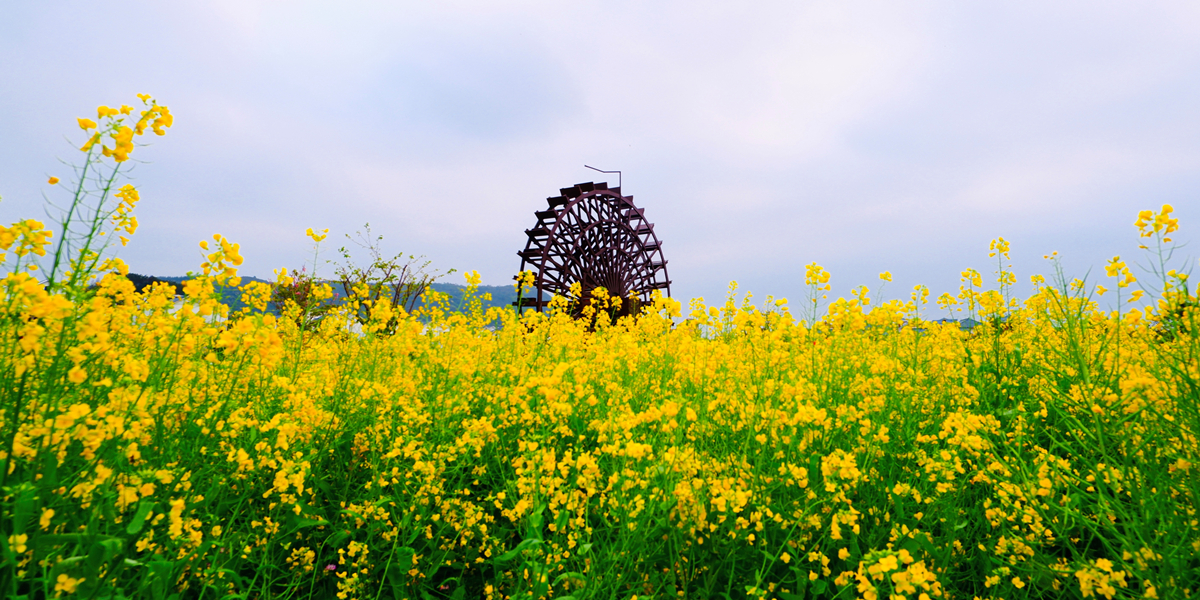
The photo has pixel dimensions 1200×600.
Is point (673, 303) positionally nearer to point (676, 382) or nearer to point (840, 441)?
point (676, 382)

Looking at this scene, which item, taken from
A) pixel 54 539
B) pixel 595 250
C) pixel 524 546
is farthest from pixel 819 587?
pixel 595 250

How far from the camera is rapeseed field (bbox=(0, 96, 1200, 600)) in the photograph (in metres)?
1.50

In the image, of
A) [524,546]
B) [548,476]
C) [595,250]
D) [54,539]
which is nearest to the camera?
[54,539]

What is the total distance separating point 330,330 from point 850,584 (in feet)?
11.6

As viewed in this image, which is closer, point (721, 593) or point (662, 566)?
point (721, 593)

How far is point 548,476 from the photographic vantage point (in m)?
2.04

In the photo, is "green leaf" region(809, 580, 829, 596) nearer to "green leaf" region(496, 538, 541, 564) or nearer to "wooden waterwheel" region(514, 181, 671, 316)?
"green leaf" region(496, 538, 541, 564)

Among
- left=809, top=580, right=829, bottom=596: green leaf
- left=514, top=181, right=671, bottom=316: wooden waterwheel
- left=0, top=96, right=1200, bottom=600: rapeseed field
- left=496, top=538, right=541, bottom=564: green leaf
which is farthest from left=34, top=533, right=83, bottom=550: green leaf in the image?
left=514, top=181, right=671, bottom=316: wooden waterwheel

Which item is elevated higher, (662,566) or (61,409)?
(61,409)

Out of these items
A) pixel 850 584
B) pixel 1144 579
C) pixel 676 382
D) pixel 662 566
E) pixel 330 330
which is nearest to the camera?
pixel 1144 579

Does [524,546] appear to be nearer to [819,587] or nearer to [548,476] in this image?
[548,476]

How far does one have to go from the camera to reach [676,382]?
3.12 metres

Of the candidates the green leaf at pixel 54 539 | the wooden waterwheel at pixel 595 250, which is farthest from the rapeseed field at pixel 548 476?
the wooden waterwheel at pixel 595 250

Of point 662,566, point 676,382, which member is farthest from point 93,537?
point 676,382
